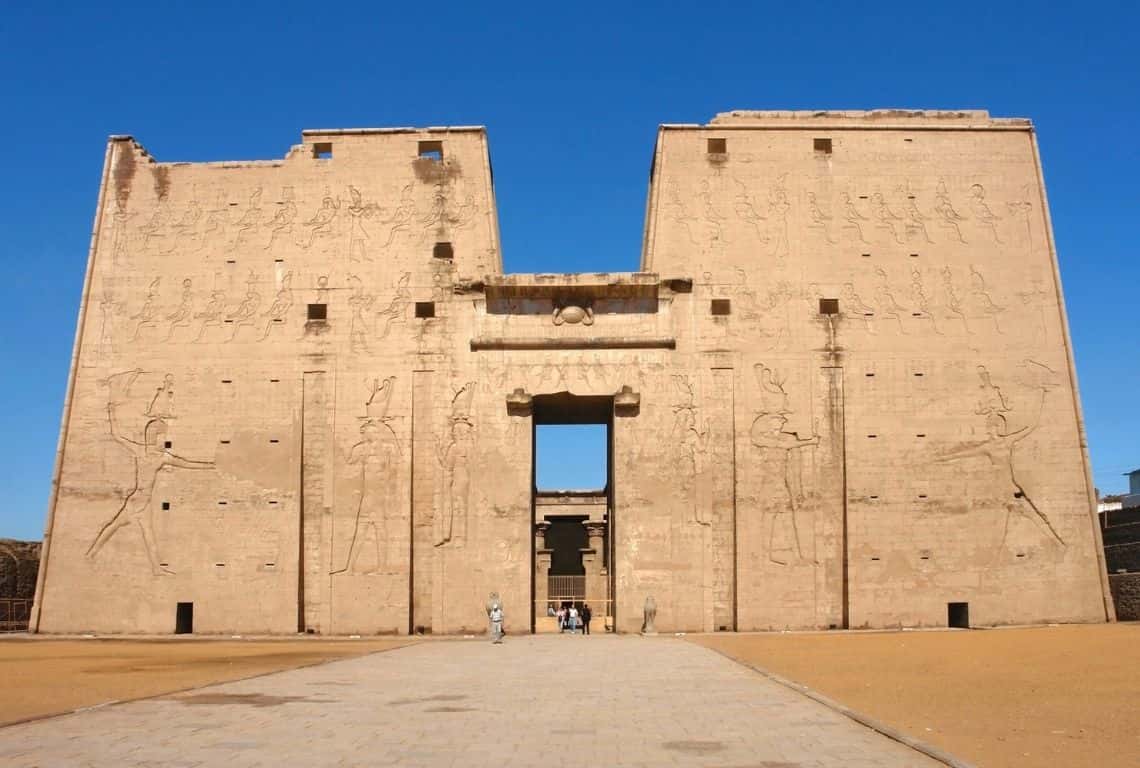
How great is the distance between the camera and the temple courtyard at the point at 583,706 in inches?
282

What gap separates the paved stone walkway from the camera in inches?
273

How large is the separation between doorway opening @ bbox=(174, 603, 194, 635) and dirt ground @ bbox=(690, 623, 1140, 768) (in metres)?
10.4

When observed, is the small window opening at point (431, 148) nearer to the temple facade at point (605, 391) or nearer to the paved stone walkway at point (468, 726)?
the temple facade at point (605, 391)

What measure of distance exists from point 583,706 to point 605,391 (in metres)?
13.5

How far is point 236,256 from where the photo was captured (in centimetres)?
2389

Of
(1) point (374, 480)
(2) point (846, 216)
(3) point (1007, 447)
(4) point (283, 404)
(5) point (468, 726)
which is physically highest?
(2) point (846, 216)

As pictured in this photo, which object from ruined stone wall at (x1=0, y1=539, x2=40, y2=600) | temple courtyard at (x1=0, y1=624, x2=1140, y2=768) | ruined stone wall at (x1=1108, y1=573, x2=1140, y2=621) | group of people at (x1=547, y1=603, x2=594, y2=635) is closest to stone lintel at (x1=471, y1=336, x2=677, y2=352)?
group of people at (x1=547, y1=603, x2=594, y2=635)

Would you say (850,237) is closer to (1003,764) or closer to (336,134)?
(336,134)

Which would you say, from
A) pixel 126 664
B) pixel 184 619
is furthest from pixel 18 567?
pixel 126 664

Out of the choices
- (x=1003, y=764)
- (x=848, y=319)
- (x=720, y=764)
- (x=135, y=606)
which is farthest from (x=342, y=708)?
(x=848, y=319)

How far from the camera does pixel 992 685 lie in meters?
11.3

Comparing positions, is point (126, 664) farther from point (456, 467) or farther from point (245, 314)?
point (245, 314)

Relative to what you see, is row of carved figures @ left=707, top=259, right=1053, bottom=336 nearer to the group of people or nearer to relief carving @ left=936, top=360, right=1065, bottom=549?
relief carving @ left=936, top=360, right=1065, bottom=549

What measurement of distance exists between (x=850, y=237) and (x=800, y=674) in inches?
518
